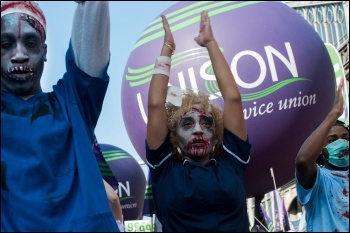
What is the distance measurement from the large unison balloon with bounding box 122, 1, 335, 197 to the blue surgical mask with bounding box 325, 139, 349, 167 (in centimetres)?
222

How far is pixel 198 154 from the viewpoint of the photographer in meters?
2.91

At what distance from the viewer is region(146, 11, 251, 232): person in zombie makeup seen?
2.68 metres

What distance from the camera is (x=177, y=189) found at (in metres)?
2.73

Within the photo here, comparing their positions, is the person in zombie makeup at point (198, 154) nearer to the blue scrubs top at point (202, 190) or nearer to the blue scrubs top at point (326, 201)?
the blue scrubs top at point (202, 190)

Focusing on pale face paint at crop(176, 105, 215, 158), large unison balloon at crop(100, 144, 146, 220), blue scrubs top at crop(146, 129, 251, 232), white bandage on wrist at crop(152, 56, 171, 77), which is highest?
white bandage on wrist at crop(152, 56, 171, 77)

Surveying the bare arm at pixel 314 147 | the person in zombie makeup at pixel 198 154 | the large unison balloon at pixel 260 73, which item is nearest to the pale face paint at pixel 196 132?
the person in zombie makeup at pixel 198 154

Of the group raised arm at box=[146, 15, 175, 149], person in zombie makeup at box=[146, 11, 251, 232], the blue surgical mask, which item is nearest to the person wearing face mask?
the blue surgical mask

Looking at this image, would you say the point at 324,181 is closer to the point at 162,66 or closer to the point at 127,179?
the point at 162,66

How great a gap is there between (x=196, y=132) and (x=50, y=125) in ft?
3.09

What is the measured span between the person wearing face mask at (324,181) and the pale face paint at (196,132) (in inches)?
25.2

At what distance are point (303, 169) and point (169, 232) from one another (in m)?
1.08

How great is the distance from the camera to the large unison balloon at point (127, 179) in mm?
10227

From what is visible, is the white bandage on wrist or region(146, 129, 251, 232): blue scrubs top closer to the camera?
region(146, 129, 251, 232): blue scrubs top

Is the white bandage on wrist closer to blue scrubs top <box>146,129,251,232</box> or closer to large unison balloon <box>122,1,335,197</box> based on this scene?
blue scrubs top <box>146,129,251,232</box>
